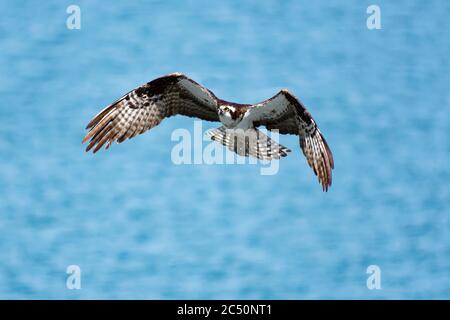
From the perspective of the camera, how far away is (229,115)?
15.3m

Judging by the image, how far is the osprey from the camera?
49.4ft

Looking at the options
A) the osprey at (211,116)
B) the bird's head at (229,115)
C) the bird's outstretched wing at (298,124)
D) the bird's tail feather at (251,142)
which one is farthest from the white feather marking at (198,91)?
the bird's outstretched wing at (298,124)

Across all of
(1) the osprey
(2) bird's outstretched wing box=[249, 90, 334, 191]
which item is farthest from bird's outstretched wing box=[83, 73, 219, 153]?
(2) bird's outstretched wing box=[249, 90, 334, 191]

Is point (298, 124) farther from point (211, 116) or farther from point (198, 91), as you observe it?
point (198, 91)

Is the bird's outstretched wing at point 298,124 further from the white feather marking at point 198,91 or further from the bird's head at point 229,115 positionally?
the white feather marking at point 198,91

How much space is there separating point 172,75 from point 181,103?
1.75 ft

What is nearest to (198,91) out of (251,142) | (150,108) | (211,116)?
(211,116)

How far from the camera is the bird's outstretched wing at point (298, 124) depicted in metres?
14.8

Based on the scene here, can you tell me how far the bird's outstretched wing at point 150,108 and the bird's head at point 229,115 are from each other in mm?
261

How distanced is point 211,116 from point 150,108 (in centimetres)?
86

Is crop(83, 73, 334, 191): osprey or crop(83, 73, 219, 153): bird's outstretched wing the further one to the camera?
crop(83, 73, 219, 153): bird's outstretched wing

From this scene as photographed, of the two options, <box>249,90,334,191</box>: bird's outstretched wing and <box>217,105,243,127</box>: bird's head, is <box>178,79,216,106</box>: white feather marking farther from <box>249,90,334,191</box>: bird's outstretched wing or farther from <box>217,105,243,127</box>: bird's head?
<box>249,90,334,191</box>: bird's outstretched wing

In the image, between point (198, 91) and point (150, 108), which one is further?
point (150, 108)
